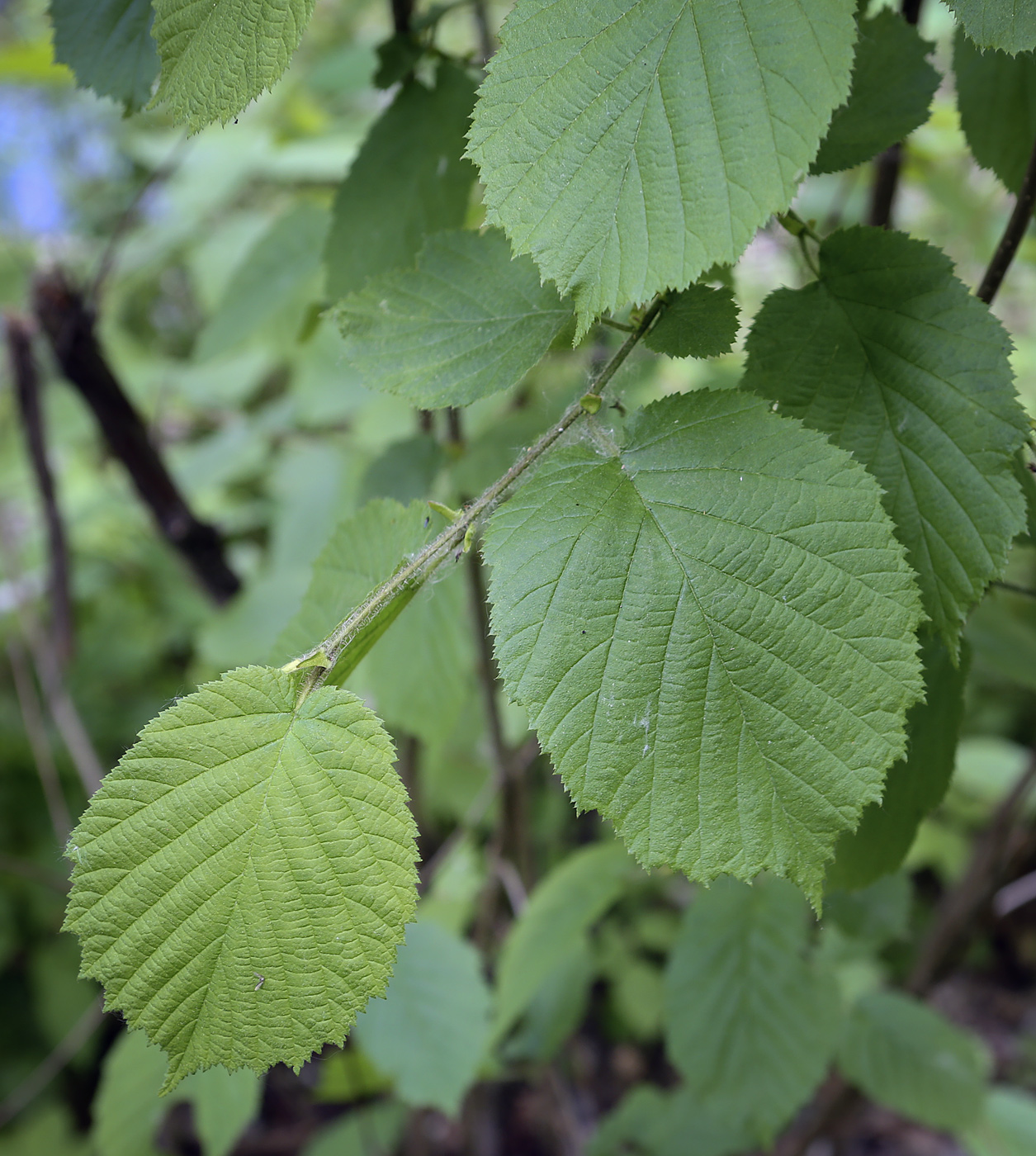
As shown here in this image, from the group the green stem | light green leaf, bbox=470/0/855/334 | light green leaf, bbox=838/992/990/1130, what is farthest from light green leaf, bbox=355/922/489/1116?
light green leaf, bbox=470/0/855/334

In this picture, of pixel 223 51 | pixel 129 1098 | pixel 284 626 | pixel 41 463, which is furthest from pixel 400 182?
pixel 129 1098

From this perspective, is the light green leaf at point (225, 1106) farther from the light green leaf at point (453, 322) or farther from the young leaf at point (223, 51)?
the young leaf at point (223, 51)

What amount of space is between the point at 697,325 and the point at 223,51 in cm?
35

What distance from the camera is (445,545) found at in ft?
1.89

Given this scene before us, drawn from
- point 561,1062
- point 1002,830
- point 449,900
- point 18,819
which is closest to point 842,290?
point 1002,830

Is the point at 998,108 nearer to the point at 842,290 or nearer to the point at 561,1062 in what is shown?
the point at 842,290

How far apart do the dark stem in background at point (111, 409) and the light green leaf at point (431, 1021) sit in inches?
30.9

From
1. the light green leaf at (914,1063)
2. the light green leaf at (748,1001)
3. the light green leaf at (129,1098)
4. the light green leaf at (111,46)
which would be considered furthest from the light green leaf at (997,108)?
the light green leaf at (129,1098)

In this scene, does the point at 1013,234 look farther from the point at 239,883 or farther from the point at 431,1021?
the point at 431,1021

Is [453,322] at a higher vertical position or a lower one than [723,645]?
higher

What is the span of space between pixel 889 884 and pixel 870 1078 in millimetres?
331

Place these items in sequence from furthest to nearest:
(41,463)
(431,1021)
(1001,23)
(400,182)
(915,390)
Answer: (41,463), (431,1021), (400,182), (915,390), (1001,23)

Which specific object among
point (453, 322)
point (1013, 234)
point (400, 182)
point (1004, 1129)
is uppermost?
point (400, 182)

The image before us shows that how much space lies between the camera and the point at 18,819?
2172 mm
